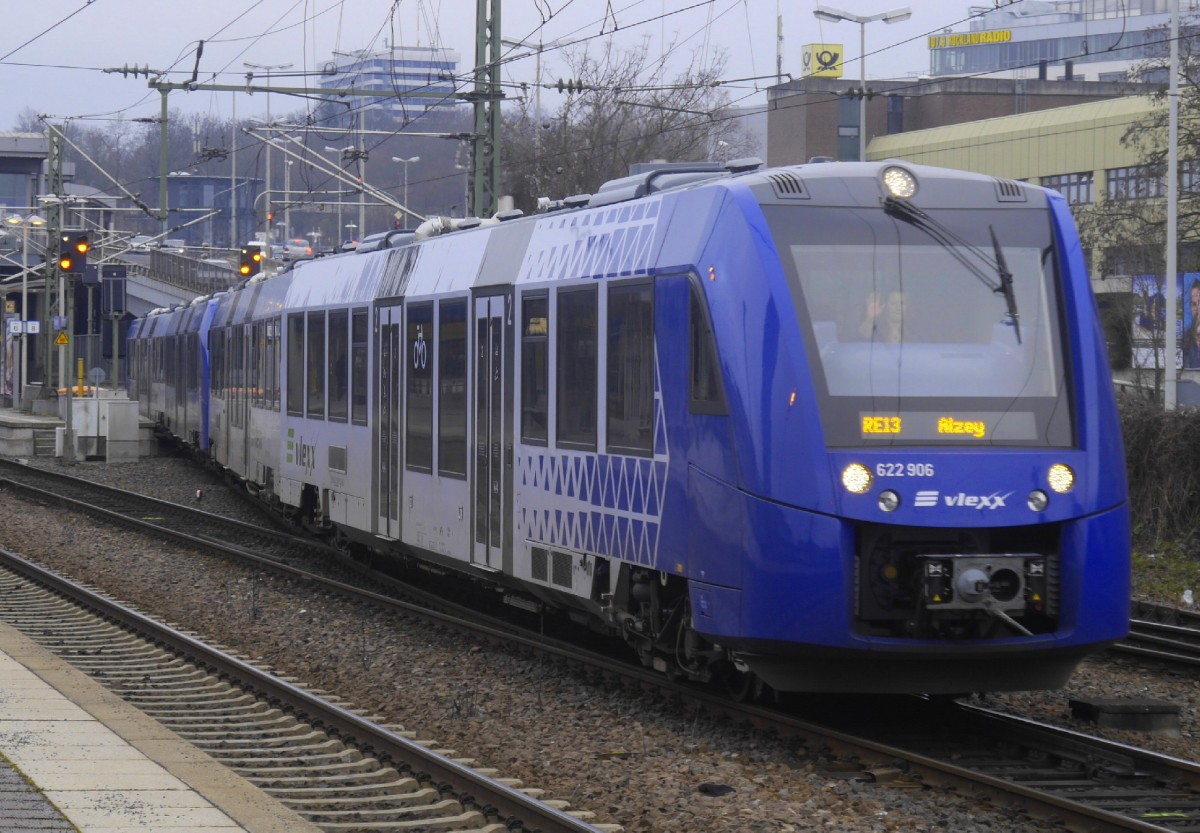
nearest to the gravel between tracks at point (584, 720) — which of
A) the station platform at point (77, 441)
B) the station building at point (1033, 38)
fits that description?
the station platform at point (77, 441)

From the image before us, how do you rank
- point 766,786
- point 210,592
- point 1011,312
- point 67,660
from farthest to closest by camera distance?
point 210,592
point 67,660
point 1011,312
point 766,786

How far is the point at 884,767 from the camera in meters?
8.52

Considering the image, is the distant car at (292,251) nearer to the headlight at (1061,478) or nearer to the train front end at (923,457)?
the train front end at (923,457)

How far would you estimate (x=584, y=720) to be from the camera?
1018cm

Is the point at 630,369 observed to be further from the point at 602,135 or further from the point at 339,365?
the point at 602,135

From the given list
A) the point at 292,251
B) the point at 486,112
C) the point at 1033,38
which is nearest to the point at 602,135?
the point at 292,251

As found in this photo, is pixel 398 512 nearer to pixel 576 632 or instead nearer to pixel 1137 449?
pixel 576 632

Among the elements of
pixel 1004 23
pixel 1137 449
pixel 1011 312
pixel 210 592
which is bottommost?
pixel 210 592

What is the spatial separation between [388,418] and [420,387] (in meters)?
1.01

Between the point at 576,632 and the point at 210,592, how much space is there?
15.2 ft

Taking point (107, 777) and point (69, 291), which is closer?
point (107, 777)

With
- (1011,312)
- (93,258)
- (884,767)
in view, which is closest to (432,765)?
(884,767)

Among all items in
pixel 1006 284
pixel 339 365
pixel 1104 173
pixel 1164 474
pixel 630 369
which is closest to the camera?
pixel 1006 284

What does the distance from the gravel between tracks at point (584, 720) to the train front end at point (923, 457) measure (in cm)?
72
